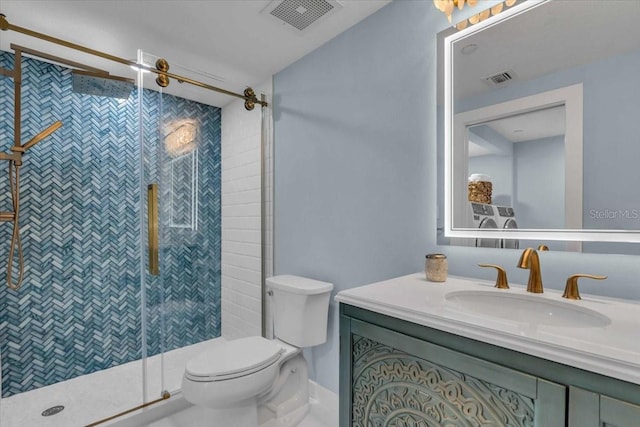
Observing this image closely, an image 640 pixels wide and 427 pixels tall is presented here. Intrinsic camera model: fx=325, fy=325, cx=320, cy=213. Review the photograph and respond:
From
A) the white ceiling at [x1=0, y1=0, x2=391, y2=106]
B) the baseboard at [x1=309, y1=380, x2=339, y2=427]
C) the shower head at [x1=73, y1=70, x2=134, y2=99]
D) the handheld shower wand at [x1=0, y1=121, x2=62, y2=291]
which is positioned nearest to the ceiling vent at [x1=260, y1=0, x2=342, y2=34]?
the white ceiling at [x1=0, y1=0, x2=391, y2=106]

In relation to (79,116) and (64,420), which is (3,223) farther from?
(64,420)

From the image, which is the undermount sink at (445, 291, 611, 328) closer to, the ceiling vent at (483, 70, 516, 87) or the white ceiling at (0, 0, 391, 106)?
the ceiling vent at (483, 70, 516, 87)

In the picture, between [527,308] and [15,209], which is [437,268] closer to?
[527,308]

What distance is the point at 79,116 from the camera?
7.82 ft

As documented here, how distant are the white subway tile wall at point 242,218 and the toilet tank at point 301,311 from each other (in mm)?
635

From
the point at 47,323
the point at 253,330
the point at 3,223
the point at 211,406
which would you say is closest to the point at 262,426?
the point at 211,406

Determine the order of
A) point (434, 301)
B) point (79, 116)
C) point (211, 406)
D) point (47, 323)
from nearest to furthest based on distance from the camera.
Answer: point (434, 301) < point (211, 406) < point (47, 323) < point (79, 116)

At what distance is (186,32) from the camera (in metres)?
1.94

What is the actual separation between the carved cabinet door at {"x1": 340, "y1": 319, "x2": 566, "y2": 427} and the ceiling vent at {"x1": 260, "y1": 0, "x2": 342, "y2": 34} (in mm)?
1567

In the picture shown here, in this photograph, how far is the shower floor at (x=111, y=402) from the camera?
1.84 metres

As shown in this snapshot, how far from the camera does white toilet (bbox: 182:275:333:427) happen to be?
1474mm

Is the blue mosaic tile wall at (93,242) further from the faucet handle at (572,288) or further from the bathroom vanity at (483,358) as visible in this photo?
the faucet handle at (572,288)

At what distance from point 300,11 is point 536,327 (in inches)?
69.9

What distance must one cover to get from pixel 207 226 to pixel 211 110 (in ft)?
2.92
